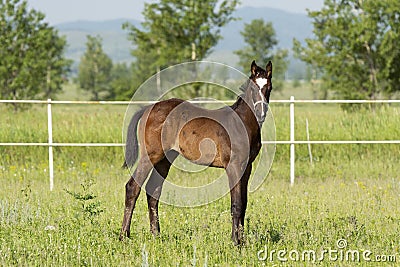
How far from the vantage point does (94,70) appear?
71875mm

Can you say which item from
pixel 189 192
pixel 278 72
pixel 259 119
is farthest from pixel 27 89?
pixel 278 72

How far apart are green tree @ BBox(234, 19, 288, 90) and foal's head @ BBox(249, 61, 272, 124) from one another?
53148mm

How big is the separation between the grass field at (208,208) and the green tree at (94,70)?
53.4m

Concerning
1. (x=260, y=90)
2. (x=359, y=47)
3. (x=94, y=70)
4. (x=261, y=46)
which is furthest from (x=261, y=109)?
(x=94, y=70)

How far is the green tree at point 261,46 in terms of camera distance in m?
61.1

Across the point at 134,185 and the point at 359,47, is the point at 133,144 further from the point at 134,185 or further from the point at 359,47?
the point at 359,47

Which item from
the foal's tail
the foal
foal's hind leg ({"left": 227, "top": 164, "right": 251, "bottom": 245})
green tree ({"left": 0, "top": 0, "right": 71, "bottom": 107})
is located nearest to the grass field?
foal's hind leg ({"left": 227, "top": 164, "right": 251, "bottom": 245})

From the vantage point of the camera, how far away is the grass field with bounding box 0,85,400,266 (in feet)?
19.3

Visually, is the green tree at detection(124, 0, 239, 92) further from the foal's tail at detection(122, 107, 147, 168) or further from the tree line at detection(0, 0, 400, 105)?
the foal's tail at detection(122, 107, 147, 168)

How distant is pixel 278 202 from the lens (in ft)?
29.3

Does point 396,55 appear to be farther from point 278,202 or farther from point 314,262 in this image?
point 314,262

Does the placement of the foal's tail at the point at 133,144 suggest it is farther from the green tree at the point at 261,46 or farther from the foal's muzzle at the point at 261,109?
the green tree at the point at 261,46

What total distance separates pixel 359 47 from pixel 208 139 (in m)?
21.5

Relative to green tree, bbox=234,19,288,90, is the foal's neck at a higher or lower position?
lower
